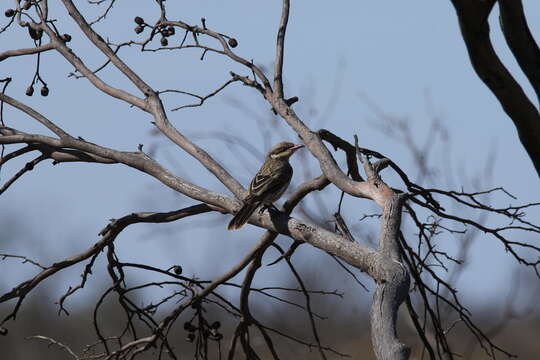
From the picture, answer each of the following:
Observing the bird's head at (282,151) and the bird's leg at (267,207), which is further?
the bird's head at (282,151)

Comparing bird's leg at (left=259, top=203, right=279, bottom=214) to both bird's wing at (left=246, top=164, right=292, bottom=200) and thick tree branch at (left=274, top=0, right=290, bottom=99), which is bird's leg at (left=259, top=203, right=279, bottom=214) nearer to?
bird's wing at (left=246, top=164, right=292, bottom=200)

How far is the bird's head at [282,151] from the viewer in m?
7.96

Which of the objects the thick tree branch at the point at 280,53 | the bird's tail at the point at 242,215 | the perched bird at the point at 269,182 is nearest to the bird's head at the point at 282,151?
the perched bird at the point at 269,182

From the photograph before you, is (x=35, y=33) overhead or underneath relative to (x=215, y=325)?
overhead

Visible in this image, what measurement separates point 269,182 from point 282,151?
1.03 meters

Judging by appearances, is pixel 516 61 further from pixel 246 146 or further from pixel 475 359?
pixel 475 359

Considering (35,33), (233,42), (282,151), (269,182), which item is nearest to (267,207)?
(269,182)

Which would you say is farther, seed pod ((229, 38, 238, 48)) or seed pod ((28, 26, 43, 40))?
seed pod ((28, 26, 43, 40))

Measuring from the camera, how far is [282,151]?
802cm

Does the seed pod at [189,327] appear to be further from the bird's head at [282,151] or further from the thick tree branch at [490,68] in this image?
the thick tree branch at [490,68]

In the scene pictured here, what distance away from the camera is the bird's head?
7.96 m

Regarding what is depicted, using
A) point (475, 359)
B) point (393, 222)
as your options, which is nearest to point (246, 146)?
point (393, 222)

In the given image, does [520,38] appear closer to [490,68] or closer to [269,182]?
[490,68]

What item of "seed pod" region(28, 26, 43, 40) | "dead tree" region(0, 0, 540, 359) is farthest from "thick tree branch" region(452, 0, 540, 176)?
"seed pod" region(28, 26, 43, 40)
